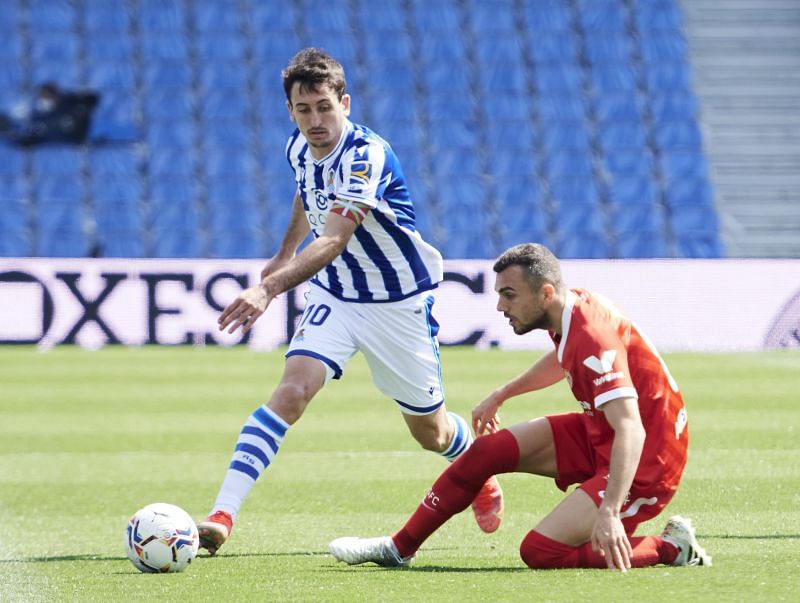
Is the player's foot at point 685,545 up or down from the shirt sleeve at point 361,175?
down

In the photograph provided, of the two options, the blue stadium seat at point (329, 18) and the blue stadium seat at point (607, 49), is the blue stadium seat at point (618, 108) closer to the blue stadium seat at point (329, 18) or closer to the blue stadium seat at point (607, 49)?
the blue stadium seat at point (607, 49)

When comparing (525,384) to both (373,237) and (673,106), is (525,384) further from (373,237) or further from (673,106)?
(673,106)

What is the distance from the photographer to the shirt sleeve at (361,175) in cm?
553

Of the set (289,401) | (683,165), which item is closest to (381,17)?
(683,165)

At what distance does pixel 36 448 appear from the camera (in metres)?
9.05

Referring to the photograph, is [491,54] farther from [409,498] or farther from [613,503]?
[613,503]

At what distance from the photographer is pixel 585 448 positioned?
5.10 m

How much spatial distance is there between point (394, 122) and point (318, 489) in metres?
15.6

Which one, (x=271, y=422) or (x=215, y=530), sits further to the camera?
(x=271, y=422)

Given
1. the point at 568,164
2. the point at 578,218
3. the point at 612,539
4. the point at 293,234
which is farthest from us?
the point at 568,164

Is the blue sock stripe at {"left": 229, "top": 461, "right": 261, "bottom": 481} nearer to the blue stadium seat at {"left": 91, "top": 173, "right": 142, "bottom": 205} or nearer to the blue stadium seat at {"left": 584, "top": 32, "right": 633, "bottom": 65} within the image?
the blue stadium seat at {"left": 91, "top": 173, "right": 142, "bottom": 205}

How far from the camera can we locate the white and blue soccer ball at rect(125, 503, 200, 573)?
4.84 meters

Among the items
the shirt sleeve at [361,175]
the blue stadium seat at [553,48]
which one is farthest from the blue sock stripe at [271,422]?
the blue stadium seat at [553,48]

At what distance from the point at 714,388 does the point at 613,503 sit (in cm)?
817
